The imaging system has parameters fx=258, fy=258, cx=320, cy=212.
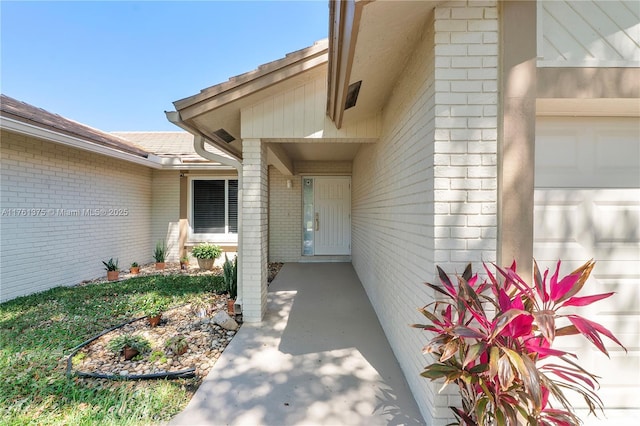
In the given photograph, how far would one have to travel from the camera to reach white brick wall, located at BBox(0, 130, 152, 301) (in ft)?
15.0

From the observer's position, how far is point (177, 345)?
9.61 ft

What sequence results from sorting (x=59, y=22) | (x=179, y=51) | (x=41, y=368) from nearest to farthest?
(x=41, y=368), (x=59, y=22), (x=179, y=51)

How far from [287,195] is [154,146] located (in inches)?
193

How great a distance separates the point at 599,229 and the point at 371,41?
7.78ft

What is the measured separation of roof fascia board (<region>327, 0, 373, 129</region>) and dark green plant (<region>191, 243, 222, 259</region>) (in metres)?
5.74

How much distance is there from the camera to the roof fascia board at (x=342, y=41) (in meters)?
1.69

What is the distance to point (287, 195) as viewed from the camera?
800cm

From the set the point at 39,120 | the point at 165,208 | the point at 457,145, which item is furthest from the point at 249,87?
the point at 165,208

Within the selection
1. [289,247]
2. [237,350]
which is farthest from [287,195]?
[237,350]

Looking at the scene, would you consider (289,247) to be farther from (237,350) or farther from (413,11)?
(413,11)

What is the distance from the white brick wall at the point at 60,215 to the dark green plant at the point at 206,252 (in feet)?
6.18

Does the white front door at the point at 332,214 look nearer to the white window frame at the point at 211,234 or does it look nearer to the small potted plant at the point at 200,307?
the white window frame at the point at 211,234

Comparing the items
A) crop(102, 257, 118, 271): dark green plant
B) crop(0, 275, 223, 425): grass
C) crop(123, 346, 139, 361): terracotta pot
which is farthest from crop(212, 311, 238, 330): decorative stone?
crop(102, 257, 118, 271): dark green plant

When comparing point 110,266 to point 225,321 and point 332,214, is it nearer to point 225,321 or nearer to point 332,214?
point 225,321
